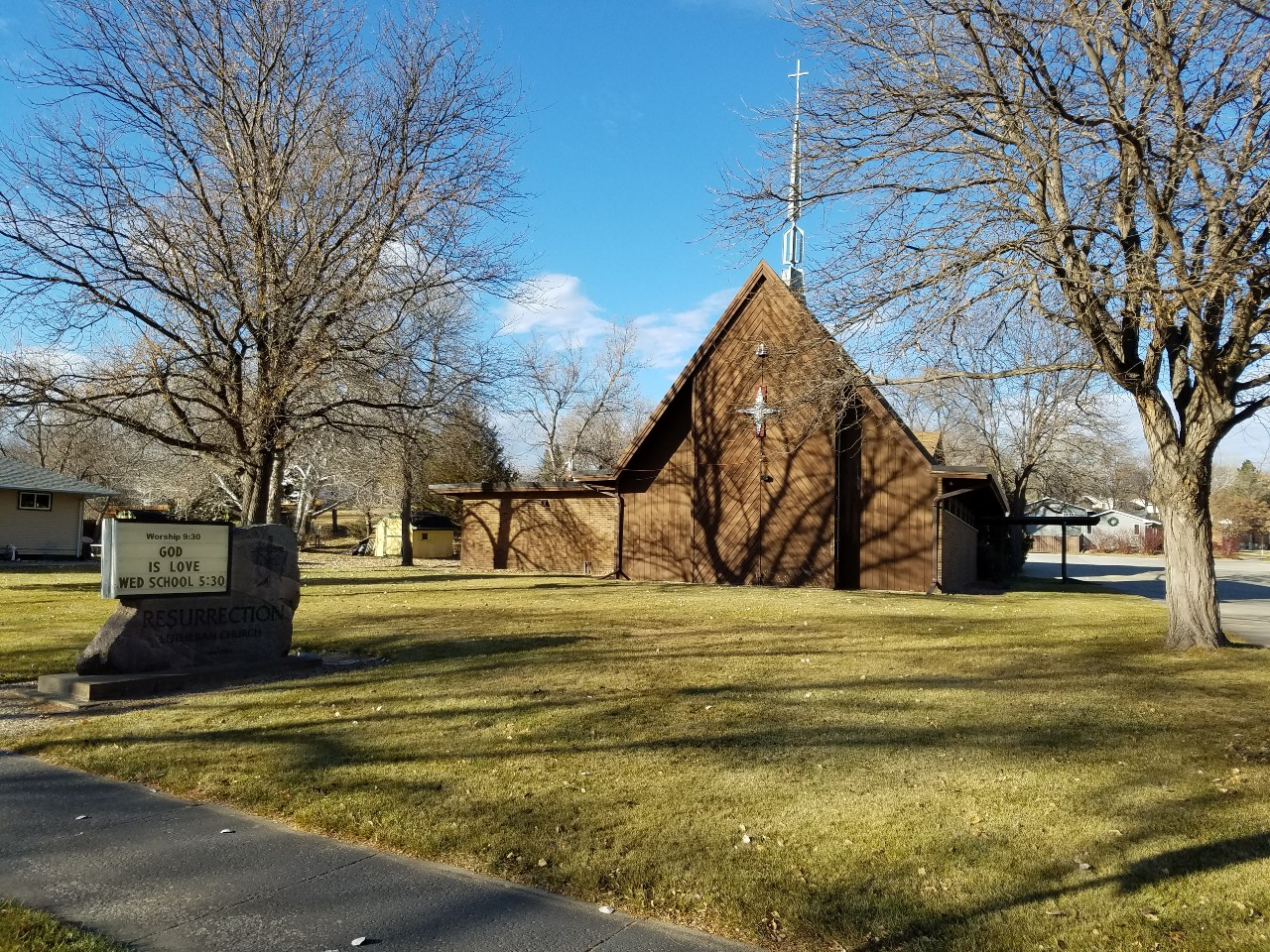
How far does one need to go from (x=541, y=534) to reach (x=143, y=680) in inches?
867

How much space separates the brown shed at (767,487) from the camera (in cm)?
2302

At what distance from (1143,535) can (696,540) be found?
233 feet

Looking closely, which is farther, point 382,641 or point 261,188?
point 261,188

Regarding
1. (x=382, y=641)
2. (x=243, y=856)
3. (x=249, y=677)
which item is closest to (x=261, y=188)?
(x=382, y=641)

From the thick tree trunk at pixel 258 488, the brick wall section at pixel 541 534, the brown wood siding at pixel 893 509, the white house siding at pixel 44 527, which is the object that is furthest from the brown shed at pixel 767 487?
the white house siding at pixel 44 527

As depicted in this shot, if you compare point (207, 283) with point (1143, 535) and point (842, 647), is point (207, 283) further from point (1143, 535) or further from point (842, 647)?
point (1143, 535)

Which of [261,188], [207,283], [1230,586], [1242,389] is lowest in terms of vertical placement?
[1230,586]

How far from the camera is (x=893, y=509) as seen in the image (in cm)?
2331

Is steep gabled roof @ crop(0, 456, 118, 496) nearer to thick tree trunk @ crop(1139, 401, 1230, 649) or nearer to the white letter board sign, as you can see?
the white letter board sign

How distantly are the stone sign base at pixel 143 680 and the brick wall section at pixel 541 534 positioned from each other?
755 inches

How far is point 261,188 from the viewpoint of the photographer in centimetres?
1767

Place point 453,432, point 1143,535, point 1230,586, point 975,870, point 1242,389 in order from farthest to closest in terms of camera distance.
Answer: point 1143,535
point 1230,586
point 453,432
point 1242,389
point 975,870

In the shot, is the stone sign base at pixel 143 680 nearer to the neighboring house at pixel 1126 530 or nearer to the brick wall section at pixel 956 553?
the brick wall section at pixel 956 553

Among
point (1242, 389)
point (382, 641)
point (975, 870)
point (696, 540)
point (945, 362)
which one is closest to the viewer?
point (975, 870)
